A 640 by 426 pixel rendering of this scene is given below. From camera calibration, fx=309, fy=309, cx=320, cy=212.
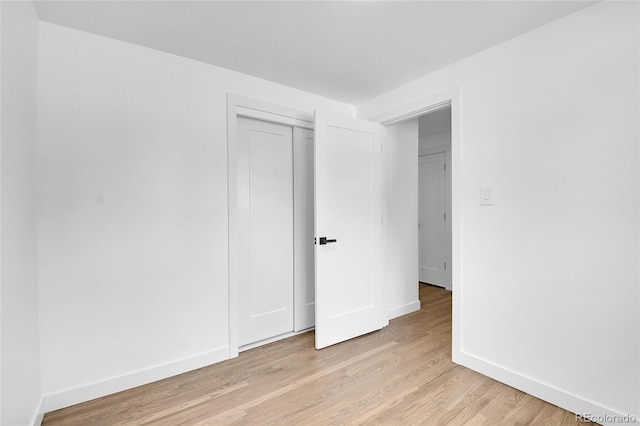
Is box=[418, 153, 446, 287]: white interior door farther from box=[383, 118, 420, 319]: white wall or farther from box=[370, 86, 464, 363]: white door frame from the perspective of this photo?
box=[370, 86, 464, 363]: white door frame

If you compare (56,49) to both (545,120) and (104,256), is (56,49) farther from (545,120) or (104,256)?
(545,120)

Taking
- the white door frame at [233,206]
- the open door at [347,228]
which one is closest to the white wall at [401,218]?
the open door at [347,228]

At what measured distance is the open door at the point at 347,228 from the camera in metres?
2.63

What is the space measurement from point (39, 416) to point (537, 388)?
9.63 feet

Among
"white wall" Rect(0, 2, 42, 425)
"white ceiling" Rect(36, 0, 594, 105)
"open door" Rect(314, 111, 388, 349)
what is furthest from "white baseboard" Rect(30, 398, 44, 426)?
"white ceiling" Rect(36, 0, 594, 105)

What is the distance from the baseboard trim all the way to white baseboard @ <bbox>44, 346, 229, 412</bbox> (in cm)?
189

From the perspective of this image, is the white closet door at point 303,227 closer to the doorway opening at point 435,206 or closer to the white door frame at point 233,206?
the white door frame at point 233,206

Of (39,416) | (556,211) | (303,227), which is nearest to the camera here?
(39,416)

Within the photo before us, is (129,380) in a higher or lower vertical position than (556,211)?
lower

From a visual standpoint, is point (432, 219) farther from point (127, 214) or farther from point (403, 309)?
point (127, 214)

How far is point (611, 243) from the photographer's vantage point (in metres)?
1.67

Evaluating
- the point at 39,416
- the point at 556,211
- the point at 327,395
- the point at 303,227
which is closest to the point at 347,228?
the point at 303,227

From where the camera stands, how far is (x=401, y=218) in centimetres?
357

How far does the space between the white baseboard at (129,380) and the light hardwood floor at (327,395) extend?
42mm
